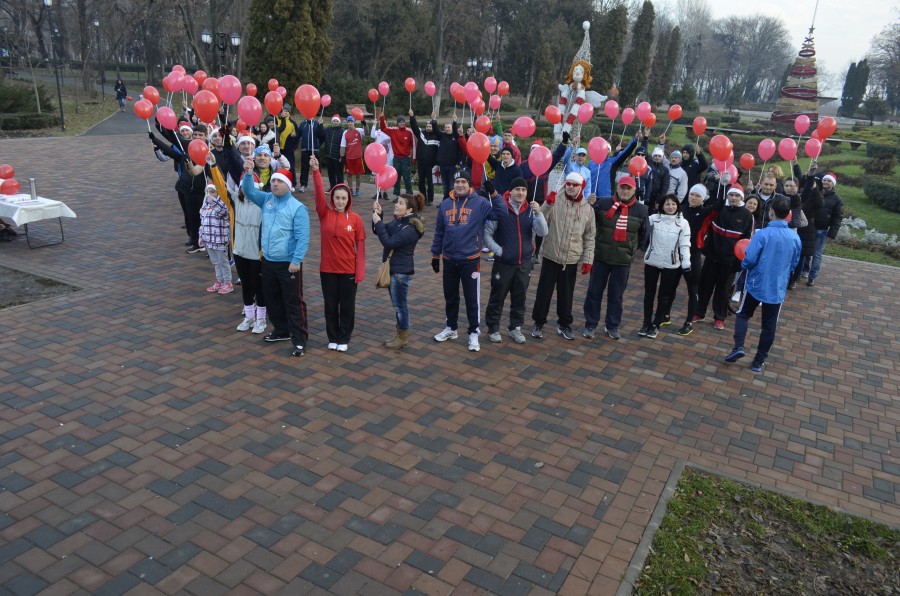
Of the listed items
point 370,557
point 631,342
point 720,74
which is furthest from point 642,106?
point 720,74

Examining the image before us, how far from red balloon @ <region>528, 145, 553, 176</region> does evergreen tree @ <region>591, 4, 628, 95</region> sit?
3741 centimetres

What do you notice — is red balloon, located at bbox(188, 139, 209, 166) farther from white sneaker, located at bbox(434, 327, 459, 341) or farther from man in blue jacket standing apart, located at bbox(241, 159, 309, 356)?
white sneaker, located at bbox(434, 327, 459, 341)

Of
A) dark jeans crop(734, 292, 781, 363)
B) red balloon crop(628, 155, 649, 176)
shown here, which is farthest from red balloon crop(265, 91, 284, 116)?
dark jeans crop(734, 292, 781, 363)

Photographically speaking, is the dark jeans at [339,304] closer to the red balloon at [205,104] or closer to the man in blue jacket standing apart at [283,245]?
the man in blue jacket standing apart at [283,245]

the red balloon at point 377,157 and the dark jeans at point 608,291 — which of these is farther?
the dark jeans at point 608,291

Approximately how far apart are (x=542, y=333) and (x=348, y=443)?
10.2 feet

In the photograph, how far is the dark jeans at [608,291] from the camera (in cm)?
698

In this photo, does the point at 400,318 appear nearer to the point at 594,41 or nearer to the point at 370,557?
the point at 370,557

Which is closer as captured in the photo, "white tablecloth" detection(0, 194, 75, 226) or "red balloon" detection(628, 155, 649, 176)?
"red balloon" detection(628, 155, 649, 176)

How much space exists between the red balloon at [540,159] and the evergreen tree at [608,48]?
123 feet

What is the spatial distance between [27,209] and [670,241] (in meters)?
8.67

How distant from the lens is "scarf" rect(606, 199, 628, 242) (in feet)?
22.2

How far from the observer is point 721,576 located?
12.6 ft

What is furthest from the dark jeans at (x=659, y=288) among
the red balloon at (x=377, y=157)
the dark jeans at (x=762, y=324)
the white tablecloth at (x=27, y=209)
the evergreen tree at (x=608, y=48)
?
the evergreen tree at (x=608, y=48)
